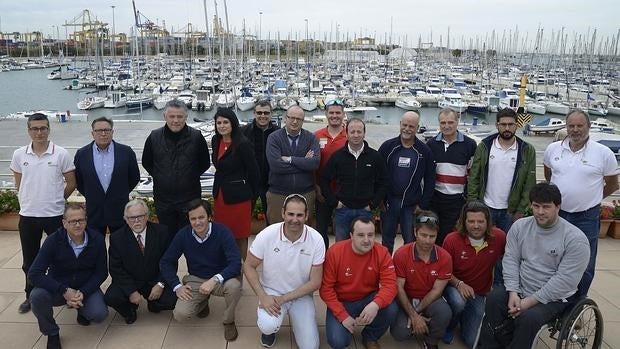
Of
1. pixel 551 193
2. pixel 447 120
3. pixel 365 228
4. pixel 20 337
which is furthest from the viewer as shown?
pixel 447 120

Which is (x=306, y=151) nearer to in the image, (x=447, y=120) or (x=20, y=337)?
Result: (x=447, y=120)

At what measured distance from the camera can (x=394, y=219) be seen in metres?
4.70

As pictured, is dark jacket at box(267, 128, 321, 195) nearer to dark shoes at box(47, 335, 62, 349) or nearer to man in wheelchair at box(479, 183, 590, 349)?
man in wheelchair at box(479, 183, 590, 349)

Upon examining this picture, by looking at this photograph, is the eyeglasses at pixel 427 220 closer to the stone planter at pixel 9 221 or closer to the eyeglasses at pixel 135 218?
the eyeglasses at pixel 135 218

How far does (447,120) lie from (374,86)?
50.7 metres

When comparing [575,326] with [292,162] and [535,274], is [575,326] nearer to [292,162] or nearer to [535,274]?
[535,274]

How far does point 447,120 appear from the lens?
4371 millimetres

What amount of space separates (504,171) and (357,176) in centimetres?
129

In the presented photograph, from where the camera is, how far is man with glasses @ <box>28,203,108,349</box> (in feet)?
11.6

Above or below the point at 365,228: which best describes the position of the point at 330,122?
above

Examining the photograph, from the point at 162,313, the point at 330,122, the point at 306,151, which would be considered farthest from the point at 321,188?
the point at 162,313

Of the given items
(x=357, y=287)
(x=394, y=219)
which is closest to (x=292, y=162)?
(x=394, y=219)

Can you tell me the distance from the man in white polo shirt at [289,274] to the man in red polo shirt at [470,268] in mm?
1046

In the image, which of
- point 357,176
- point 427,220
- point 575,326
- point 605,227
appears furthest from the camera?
point 605,227
